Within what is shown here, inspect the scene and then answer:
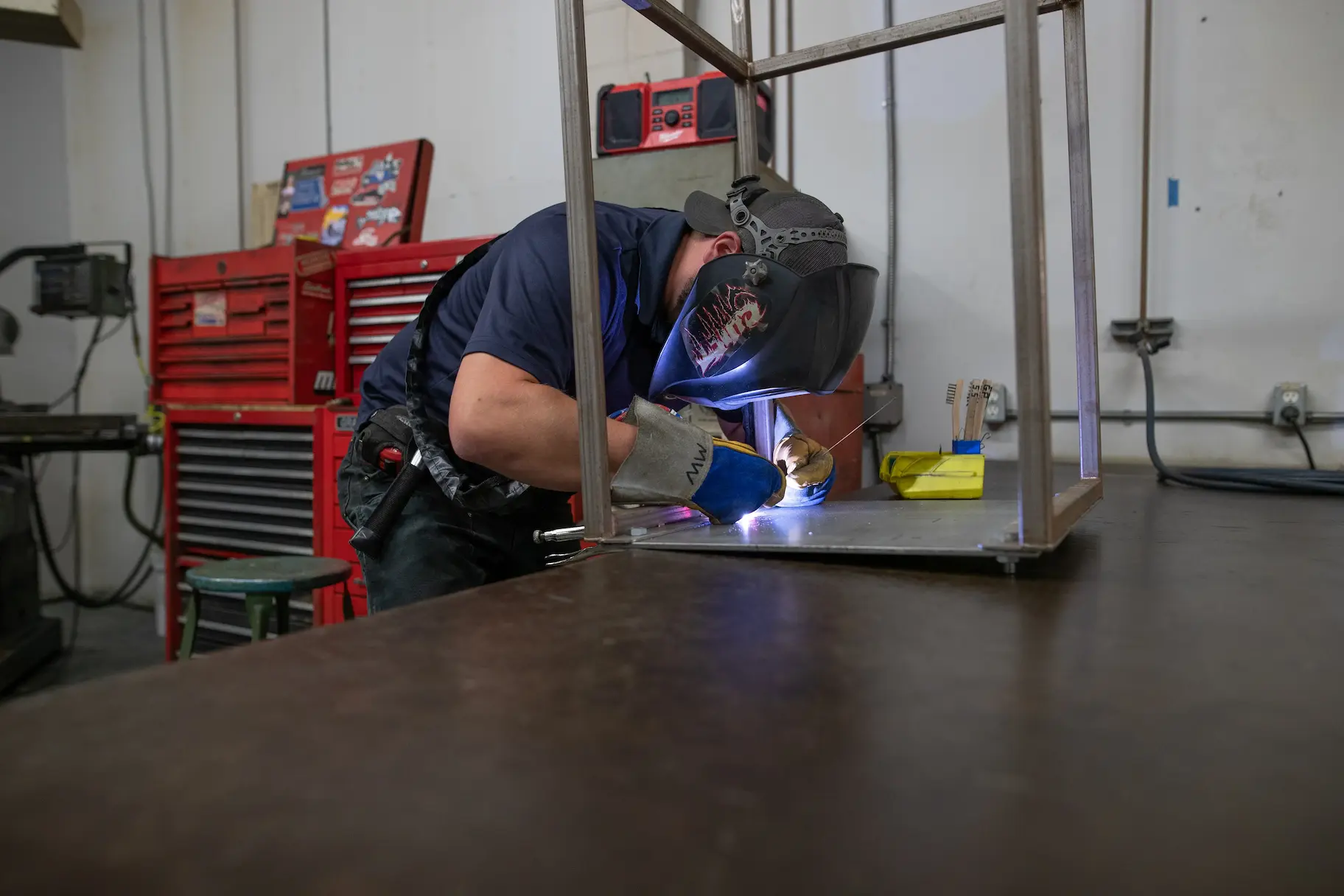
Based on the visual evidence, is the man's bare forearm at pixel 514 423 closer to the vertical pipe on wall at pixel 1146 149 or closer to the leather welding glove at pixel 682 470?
the leather welding glove at pixel 682 470

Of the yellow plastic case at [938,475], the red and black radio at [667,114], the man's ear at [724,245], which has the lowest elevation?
the yellow plastic case at [938,475]

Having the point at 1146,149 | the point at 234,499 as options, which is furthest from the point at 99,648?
the point at 1146,149

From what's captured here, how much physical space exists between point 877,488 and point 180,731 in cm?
140

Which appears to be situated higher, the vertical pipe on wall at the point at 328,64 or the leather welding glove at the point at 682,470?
the vertical pipe on wall at the point at 328,64

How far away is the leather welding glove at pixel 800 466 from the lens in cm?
134

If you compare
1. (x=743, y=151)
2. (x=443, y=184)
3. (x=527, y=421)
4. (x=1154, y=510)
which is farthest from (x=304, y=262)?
(x=1154, y=510)

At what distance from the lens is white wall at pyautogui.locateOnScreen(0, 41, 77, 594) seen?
3.67m

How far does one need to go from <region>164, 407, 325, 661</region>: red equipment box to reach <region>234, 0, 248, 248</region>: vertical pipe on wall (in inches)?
50.2

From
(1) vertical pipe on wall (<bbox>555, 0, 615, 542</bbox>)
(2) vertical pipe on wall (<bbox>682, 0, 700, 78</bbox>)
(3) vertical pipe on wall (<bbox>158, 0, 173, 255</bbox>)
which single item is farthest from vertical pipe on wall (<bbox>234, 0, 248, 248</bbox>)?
(1) vertical pipe on wall (<bbox>555, 0, 615, 542</bbox>)

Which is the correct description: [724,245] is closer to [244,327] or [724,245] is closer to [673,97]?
[673,97]

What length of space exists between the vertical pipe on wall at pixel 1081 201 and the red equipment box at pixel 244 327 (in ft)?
6.79

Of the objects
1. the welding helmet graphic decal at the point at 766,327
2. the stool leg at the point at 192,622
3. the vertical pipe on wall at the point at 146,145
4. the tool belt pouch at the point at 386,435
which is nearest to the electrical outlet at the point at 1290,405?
the welding helmet graphic decal at the point at 766,327

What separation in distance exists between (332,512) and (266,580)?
68 centimetres

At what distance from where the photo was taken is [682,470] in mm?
984
